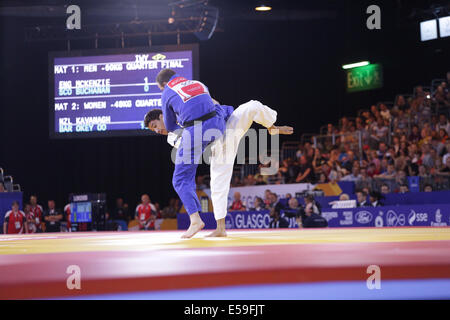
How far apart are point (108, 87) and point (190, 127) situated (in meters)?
7.18

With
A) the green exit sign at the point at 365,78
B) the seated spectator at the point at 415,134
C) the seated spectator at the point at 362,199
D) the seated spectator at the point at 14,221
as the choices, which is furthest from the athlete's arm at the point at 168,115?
the green exit sign at the point at 365,78

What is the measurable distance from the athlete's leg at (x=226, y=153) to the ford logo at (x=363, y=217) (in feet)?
16.1

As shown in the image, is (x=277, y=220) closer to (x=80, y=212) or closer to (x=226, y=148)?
(x=80, y=212)

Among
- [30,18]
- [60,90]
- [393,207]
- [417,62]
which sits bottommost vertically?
[393,207]

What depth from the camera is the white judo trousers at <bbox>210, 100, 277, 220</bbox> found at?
Result: 153 inches

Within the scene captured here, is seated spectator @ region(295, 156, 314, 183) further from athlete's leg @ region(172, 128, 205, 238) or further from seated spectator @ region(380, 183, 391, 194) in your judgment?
athlete's leg @ region(172, 128, 205, 238)

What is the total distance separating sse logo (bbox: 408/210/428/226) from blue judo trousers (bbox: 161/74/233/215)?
4.90 metres

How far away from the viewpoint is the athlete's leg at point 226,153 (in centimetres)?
388

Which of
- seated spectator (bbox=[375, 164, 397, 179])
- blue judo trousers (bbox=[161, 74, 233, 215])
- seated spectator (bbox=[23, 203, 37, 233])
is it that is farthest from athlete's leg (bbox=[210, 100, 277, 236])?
seated spectator (bbox=[23, 203, 37, 233])
